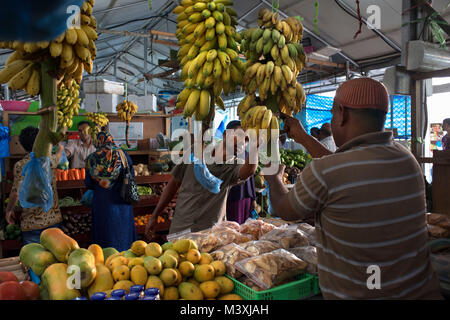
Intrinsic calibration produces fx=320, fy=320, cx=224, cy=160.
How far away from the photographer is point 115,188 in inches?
141

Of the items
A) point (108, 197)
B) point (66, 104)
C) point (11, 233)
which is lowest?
point (11, 233)

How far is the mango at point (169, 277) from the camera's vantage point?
144 cm

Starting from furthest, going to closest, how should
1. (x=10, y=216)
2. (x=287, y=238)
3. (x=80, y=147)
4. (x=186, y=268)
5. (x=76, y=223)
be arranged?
1. (x=80, y=147)
2. (x=76, y=223)
3. (x=10, y=216)
4. (x=287, y=238)
5. (x=186, y=268)

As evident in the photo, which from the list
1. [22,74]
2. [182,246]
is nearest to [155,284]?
[182,246]

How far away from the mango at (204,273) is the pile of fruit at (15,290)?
0.68m

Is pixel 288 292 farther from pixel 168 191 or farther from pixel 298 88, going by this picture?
pixel 168 191

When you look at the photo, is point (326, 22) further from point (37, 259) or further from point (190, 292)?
point (37, 259)

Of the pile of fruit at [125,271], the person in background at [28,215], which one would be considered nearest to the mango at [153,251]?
the pile of fruit at [125,271]

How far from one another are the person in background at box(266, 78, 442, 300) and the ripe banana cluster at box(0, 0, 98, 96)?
113 centimetres

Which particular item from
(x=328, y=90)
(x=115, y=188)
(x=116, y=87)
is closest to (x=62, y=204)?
(x=115, y=188)

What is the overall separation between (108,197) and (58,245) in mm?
2115

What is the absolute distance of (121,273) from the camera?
4.72 feet

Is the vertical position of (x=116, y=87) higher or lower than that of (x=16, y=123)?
higher
